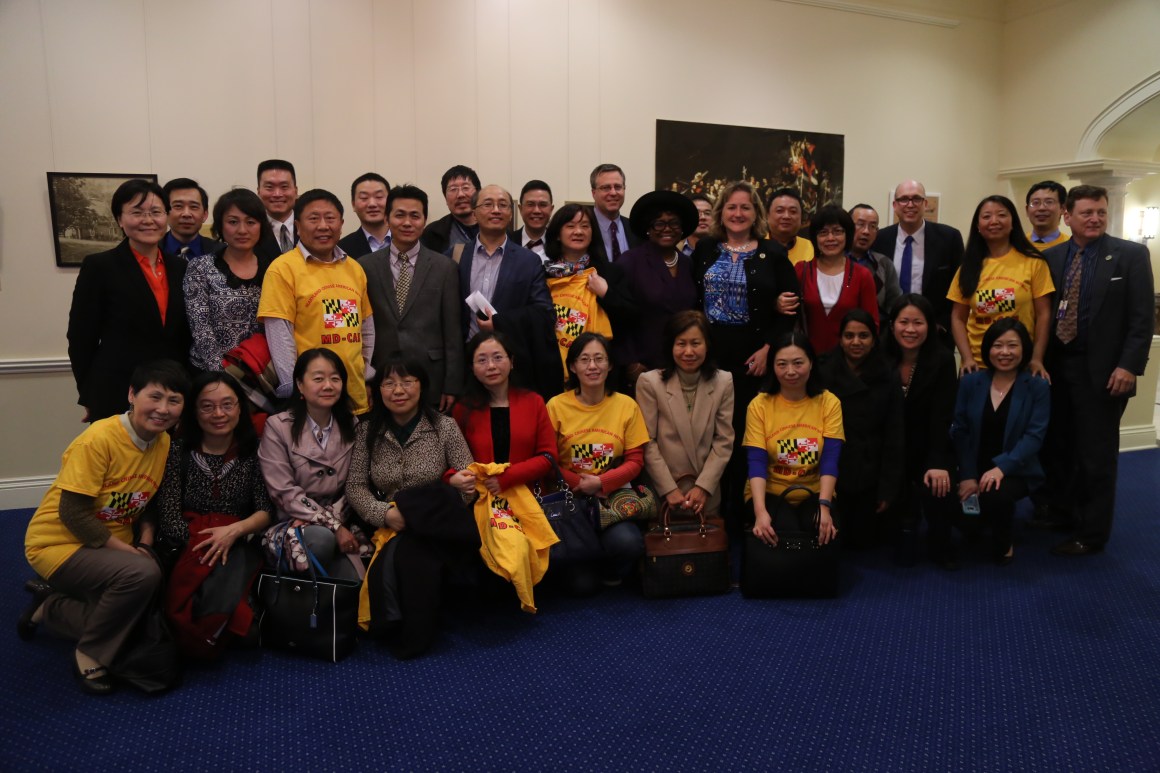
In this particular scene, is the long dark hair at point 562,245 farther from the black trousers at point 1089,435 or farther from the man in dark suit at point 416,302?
the black trousers at point 1089,435

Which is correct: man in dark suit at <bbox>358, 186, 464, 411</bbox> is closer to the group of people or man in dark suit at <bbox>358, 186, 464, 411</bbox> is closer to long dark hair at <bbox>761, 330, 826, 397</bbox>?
the group of people

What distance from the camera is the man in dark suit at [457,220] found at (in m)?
4.41

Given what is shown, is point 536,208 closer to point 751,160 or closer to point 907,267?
point 907,267

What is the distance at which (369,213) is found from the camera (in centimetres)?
398

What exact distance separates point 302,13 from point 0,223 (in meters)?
2.25

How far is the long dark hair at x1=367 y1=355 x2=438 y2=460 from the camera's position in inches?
127

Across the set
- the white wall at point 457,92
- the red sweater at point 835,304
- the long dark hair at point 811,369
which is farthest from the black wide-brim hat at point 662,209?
the white wall at point 457,92

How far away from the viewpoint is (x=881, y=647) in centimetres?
304

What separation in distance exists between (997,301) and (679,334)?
6.05 feet

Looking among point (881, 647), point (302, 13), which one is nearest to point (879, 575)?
point (881, 647)

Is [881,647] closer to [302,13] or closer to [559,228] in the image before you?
[559,228]

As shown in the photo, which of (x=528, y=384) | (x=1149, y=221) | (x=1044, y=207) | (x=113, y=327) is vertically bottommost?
(x=528, y=384)

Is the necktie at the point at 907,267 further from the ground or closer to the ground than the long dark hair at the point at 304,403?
further from the ground

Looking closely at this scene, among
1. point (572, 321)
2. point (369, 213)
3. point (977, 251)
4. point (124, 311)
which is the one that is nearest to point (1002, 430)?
point (977, 251)
